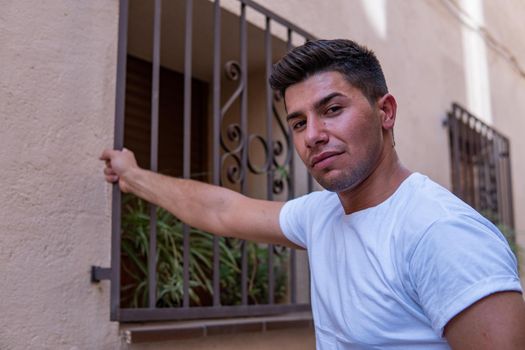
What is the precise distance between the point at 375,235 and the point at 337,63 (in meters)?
0.47

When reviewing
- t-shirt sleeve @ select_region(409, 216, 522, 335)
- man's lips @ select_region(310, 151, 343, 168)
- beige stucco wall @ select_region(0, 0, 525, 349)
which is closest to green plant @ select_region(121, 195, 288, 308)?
beige stucco wall @ select_region(0, 0, 525, 349)

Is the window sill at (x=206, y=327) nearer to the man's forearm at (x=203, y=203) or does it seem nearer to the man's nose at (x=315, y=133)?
the man's forearm at (x=203, y=203)

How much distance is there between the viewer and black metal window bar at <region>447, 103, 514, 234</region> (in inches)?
216

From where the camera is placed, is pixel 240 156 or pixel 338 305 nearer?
pixel 338 305

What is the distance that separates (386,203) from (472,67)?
502 centimetres

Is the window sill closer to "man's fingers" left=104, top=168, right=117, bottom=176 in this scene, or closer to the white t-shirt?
"man's fingers" left=104, top=168, right=117, bottom=176

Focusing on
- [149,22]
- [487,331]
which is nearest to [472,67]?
[149,22]

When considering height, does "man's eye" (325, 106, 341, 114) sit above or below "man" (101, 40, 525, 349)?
above

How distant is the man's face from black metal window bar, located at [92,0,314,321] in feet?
3.15

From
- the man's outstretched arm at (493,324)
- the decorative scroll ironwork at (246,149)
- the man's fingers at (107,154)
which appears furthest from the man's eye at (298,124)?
the decorative scroll ironwork at (246,149)

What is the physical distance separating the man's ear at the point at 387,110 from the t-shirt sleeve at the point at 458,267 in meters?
0.46

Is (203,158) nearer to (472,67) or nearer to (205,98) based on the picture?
(205,98)

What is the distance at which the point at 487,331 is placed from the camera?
4.42 ft

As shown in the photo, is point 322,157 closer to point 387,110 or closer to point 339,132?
point 339,132
